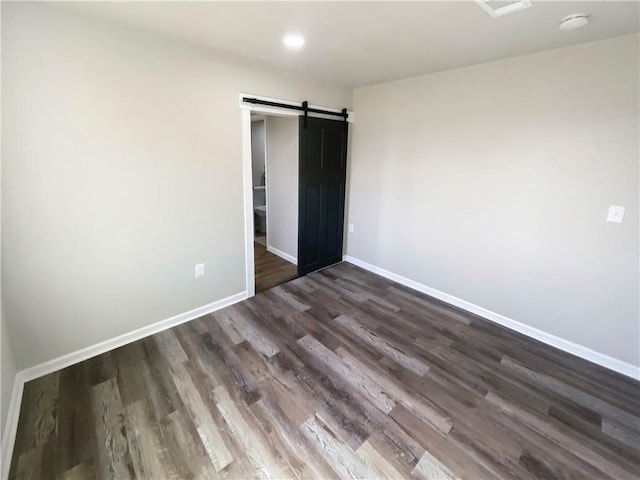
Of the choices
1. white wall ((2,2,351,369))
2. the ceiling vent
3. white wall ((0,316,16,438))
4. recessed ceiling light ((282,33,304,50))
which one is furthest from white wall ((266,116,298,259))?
white wall ((0,316,16,438))

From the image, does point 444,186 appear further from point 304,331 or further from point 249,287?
point 249,287

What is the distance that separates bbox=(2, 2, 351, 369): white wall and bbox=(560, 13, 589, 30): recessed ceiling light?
223 cm

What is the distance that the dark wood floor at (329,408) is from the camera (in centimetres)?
154

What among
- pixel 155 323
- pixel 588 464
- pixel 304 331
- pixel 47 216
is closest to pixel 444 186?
pixel 304 331

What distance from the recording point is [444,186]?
305 centimetres

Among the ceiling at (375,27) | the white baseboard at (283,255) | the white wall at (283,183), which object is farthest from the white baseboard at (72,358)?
the ceiling at (375,27)

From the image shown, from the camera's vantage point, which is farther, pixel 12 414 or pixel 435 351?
pixel 435 351

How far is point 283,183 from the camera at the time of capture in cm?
412

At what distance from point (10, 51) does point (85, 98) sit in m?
0.37

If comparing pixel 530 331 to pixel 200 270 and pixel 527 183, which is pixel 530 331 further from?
pixel 200 270

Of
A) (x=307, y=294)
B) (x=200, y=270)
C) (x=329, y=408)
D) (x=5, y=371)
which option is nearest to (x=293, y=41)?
(x=200, y=270)

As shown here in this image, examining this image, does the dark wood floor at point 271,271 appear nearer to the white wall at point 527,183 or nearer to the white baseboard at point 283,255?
the white baseboard at point 283,255

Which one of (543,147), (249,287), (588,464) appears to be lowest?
(588,464)

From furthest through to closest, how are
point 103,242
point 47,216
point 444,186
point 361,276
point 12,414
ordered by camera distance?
point 361,276 → point 444,186 → point 103,242 → point 47,216 → point 12,414
